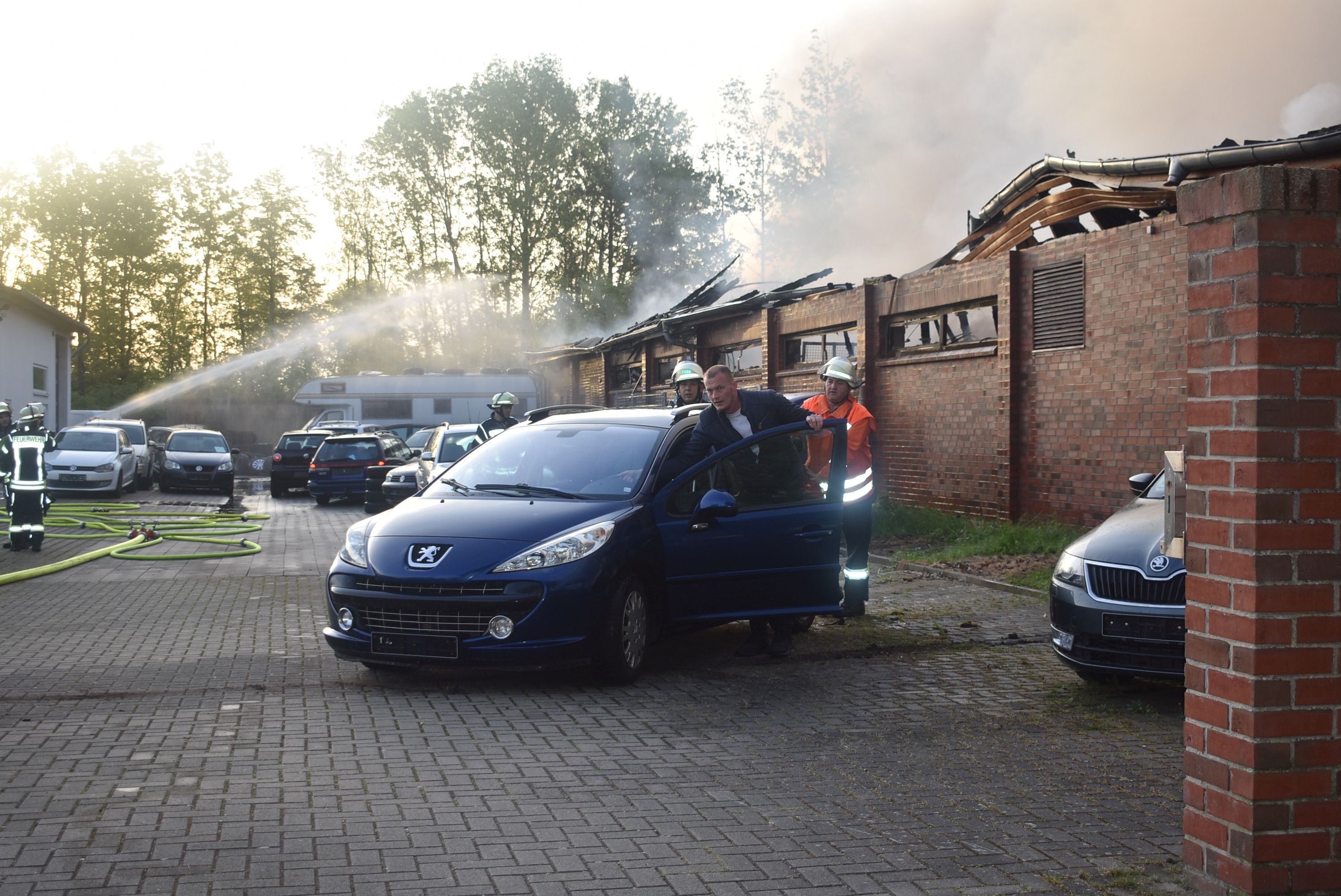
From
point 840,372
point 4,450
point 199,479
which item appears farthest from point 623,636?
point 199,479

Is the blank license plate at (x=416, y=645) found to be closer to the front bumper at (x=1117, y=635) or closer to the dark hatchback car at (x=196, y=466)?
the front bumper at (x=1117, y=635)

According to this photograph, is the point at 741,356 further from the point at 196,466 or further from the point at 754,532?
the point at 754,532

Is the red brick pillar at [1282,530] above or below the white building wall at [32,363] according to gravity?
below

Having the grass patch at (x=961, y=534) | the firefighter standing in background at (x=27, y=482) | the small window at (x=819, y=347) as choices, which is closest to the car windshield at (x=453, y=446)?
the small window at (x=819, y=347)

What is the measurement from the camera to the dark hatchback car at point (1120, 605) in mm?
5984

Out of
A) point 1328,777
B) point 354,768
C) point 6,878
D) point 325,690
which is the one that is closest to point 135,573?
point 325,690

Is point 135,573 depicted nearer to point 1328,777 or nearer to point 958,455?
point 958,455

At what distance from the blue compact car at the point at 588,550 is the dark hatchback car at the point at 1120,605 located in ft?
5.45

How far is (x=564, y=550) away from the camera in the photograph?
21.4ft

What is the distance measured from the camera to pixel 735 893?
362 centimetres

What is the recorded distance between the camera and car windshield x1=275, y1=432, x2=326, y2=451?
26.3 m

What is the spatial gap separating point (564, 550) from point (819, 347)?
12741mm

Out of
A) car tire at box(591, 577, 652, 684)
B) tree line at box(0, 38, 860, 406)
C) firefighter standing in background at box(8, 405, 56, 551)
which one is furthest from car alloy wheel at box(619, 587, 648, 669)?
tree line at box(0, 38, 860, 406)

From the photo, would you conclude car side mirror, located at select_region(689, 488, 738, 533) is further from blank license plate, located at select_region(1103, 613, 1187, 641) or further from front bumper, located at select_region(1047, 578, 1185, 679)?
blank license plate, located at select_region(1103, 613, 1187, 641)
